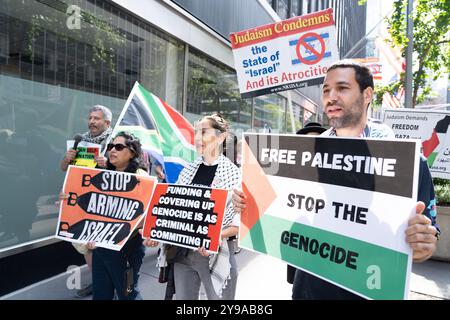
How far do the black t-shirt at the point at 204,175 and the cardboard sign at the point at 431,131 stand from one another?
411cm

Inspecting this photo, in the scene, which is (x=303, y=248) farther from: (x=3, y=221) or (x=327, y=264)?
(x=3, y=221)

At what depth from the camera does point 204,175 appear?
2586mm

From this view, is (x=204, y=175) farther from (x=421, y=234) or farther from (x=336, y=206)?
(x=421, y=234)

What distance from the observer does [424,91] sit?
9.79 meters

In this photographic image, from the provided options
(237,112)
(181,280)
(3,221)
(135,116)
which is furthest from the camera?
(237,112)

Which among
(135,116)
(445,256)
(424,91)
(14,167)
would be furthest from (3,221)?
(424,91)

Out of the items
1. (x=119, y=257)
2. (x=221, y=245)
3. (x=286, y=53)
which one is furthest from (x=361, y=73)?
(x=286, y=53)

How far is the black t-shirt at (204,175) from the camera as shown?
2.55 m

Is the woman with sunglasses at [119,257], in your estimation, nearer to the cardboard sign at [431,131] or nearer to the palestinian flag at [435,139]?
the cardboard sign at [431,131]

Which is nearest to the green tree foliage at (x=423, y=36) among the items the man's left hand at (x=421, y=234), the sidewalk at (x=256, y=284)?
the sidewalk at (x=256, y=284)

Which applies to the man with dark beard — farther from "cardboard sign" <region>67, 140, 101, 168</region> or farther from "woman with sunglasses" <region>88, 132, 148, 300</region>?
"cardboard sign" <region>67, 140, 101, 168</region>

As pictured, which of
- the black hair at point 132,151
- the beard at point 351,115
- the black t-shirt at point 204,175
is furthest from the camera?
the black hair at point 132,151

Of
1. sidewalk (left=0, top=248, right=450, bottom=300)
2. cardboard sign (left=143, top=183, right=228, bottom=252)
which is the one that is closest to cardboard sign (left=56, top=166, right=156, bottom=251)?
cardboard sign (left=143, top=183, right=228, bottom=252)
